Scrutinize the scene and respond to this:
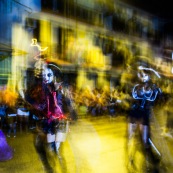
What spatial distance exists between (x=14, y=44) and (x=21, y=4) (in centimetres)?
284

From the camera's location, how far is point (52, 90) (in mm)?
4684

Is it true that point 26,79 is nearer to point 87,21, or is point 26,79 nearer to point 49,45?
point 49,45

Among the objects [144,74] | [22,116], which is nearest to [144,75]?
[144,74]

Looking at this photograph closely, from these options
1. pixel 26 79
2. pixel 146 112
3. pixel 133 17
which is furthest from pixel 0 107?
pixel 133 17

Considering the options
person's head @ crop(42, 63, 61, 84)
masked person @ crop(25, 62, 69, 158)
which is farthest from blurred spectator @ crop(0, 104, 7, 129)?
person's head @ crop(42, 63, 61, 84)

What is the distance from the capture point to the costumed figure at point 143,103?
499cm

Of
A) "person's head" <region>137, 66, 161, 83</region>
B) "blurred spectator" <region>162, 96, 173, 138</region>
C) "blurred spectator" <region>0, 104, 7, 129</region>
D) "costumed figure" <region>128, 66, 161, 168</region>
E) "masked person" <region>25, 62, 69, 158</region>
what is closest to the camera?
"masked person" <region>25, 62, 69, 158</region>

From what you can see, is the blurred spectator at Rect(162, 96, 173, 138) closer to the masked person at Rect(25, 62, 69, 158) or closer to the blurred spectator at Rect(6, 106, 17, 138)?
the masked person at Rect(25, 62, 69, 158)

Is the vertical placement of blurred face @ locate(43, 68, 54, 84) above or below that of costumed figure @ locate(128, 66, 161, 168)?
above

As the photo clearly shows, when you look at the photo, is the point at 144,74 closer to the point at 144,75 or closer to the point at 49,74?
the point at 144,75

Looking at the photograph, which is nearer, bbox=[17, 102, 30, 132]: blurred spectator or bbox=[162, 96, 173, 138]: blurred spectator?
bbox=[162, 96, 173, 138]: blurred spectator

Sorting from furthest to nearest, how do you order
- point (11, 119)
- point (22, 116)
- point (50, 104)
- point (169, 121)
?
point (22, 116)
point (11, 119)
point (169, 121)
point (50, 104)

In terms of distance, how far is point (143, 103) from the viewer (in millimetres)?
5000

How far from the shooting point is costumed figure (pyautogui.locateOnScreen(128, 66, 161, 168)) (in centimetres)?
499
